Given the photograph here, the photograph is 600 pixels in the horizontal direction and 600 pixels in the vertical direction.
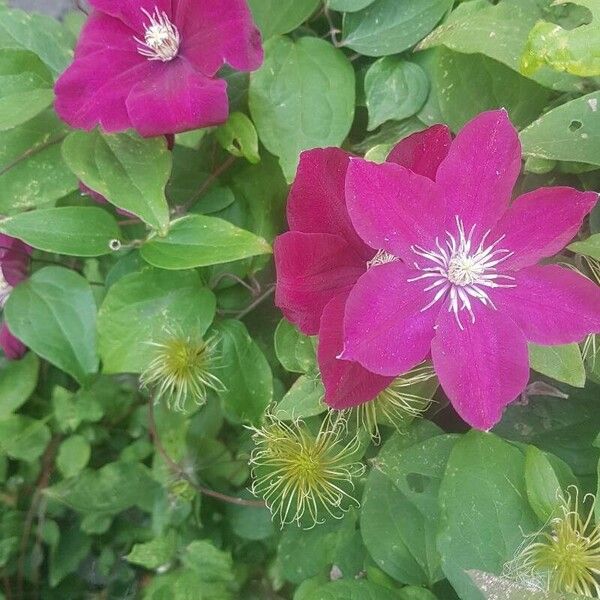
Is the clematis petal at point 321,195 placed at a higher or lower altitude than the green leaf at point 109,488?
higher

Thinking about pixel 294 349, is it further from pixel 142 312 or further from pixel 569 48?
pixel 569 48

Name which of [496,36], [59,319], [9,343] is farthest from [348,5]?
[9,343]

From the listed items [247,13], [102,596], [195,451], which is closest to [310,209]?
[247,13]

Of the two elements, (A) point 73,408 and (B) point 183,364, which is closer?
(B) point 183,364

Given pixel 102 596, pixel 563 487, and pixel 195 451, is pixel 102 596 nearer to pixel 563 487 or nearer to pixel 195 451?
pixel 195 451

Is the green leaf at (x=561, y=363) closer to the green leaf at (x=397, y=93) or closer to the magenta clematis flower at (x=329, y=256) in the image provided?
the magenta clematis flower at (x=329, y=256)

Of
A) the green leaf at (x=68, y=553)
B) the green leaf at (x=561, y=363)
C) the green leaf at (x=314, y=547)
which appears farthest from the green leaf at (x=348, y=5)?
the green leaf at (x=68, y=553)

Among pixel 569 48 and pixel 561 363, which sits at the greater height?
pixel 569 48
